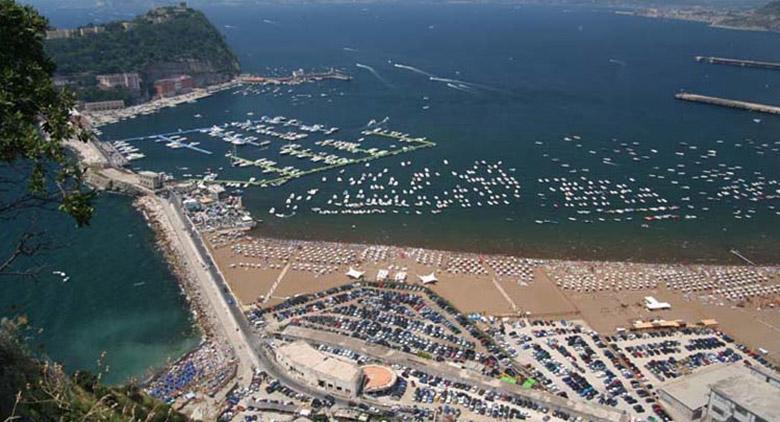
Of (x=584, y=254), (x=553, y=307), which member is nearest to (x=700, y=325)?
(x=553, y=307)

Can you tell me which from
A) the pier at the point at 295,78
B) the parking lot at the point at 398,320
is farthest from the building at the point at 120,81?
the parking lot at the point at 398,320

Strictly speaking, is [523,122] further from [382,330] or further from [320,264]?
[382,330]

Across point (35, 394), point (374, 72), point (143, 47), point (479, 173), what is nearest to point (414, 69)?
point (374, 72)

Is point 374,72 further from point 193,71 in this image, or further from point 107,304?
point 107,304

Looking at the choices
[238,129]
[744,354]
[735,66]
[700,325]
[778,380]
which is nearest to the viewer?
[778,380]

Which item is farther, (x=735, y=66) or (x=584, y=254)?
(x=735, y=66)

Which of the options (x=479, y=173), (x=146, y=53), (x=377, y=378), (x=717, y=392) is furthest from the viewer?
(x=146, y=53)

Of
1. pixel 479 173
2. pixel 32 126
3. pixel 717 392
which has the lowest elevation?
pixel 479 173

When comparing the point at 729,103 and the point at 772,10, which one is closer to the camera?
the point at 729,103
